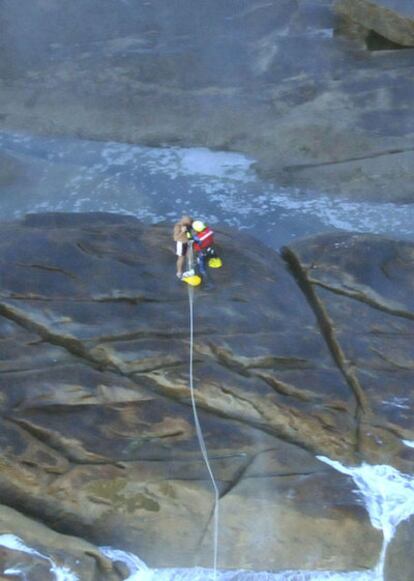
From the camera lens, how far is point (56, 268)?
25.7ft

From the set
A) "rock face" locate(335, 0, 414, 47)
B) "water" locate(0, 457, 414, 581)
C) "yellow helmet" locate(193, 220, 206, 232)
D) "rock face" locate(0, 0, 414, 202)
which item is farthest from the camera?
"rock face" locate(335, 0, 414, 47)

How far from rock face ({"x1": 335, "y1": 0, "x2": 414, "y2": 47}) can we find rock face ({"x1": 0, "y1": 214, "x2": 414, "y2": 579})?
17.7ft

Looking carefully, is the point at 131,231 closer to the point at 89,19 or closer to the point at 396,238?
the point at 396,238

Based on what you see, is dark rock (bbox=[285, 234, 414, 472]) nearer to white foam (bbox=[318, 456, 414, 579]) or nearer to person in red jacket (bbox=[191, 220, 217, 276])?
white foam (bbox=[318, 456, 414, 579])

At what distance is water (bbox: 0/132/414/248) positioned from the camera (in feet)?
32.0

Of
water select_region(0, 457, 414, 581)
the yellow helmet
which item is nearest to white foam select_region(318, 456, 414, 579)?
water select_region(0, 457, 414, 581)

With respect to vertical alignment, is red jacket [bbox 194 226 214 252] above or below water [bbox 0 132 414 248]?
above

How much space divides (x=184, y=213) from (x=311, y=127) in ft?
7.62

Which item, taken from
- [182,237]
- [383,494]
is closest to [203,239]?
[182,237]

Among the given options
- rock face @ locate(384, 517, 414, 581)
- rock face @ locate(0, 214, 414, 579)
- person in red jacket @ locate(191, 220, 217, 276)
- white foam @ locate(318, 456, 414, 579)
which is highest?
person in red jacket @ locate(191, 220, 217, 276)

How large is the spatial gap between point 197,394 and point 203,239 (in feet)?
4.41

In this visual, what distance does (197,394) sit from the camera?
284 inches

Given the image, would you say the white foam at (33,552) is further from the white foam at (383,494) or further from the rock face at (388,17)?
the rock face at (388,17)

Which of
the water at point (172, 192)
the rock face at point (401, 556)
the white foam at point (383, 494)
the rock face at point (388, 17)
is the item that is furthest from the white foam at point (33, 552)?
the rock face at point (388, 17)
